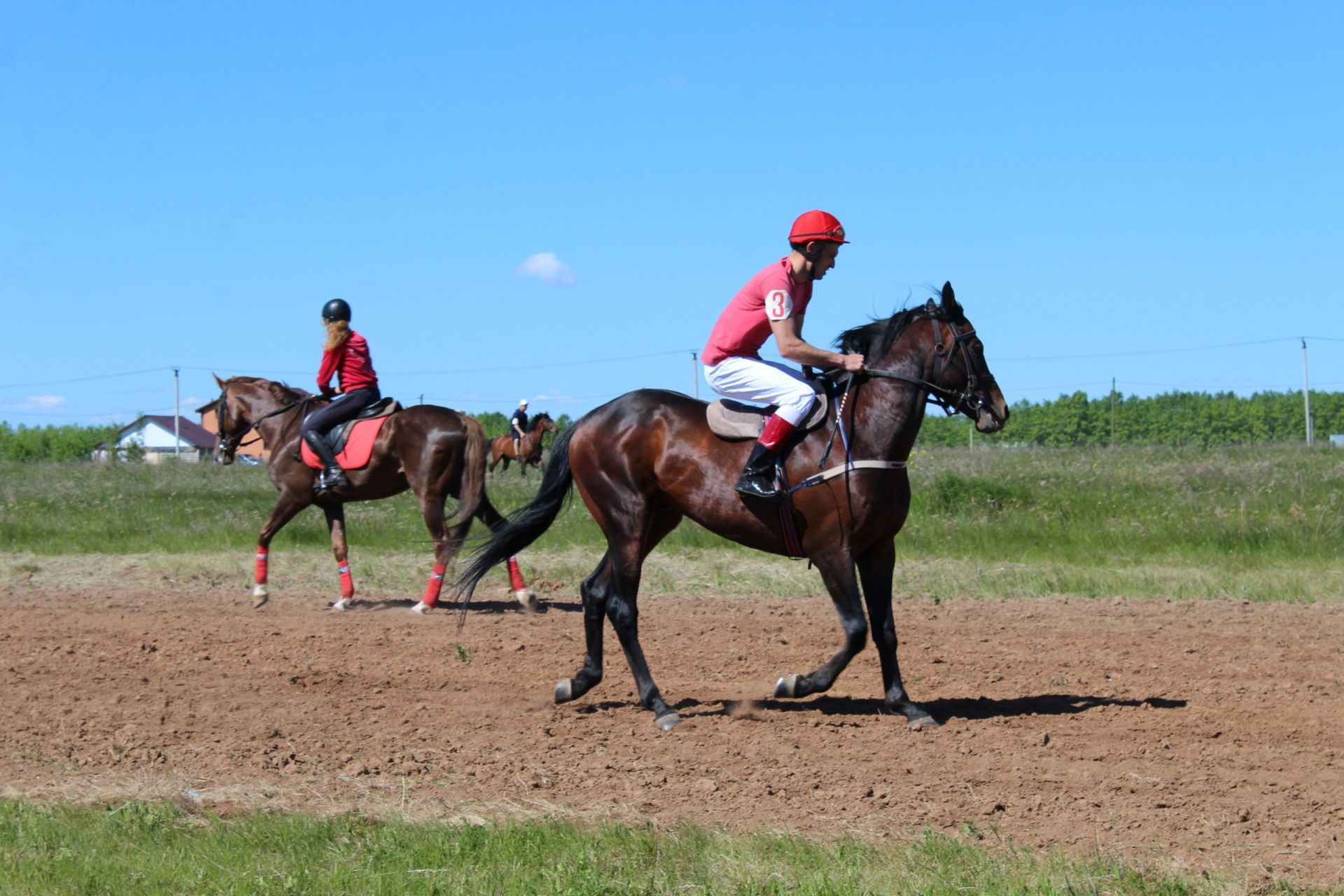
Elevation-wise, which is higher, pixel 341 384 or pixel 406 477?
pixel 341 384

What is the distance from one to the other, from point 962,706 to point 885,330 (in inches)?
91.2

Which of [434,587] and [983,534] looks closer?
[434,587]

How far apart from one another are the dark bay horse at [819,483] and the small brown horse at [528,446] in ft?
69.9

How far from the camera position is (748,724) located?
23.4 ft

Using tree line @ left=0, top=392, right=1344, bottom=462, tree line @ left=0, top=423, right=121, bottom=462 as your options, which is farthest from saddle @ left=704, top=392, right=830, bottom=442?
tree line @ left=0, top=423, right=121, bottom=462

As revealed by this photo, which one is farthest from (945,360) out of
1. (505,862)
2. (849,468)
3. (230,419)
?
(230,419)

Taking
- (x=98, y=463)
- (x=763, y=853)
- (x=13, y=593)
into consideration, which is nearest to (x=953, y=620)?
(x=763, y=853)

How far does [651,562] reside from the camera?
15117 millimetres

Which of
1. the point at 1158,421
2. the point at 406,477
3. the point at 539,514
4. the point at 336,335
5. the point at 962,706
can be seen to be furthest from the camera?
the point at 1158,421

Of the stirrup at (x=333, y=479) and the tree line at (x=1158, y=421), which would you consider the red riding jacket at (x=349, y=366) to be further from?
the tree line at (x=1158, y=421)

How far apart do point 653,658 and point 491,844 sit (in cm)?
443

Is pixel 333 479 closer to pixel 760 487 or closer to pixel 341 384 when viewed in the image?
pixel 341 384

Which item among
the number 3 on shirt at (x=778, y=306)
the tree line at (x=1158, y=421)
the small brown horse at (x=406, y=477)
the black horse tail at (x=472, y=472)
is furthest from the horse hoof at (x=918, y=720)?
the tree line at (x=1158, y=421)

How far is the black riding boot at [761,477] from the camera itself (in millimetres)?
7105
